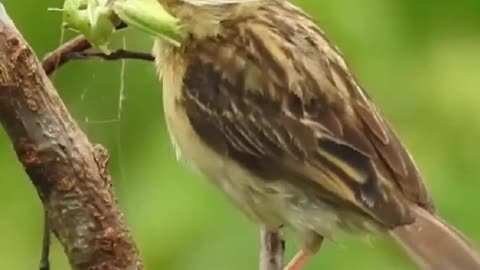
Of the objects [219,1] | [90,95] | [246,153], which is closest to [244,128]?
[246,153]

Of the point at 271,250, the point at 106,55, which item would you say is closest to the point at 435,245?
the point at 271,250

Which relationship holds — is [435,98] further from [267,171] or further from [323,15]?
[267,171]

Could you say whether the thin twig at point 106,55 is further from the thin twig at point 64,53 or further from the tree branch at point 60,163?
the tree branch at point 60,163

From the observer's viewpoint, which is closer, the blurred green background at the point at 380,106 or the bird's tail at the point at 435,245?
the bird's tail at the point at 435,245

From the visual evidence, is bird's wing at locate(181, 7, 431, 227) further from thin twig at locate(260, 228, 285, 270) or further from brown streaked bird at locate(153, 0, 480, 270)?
thin twig at locate(260, 228, 285, 270)

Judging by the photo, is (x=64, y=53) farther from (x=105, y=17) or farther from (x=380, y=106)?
(x=380, y=106)

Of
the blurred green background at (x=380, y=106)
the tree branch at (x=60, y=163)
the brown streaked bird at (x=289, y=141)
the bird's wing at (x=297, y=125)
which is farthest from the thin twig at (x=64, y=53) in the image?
the blurred green background at (x=380, y=106)
